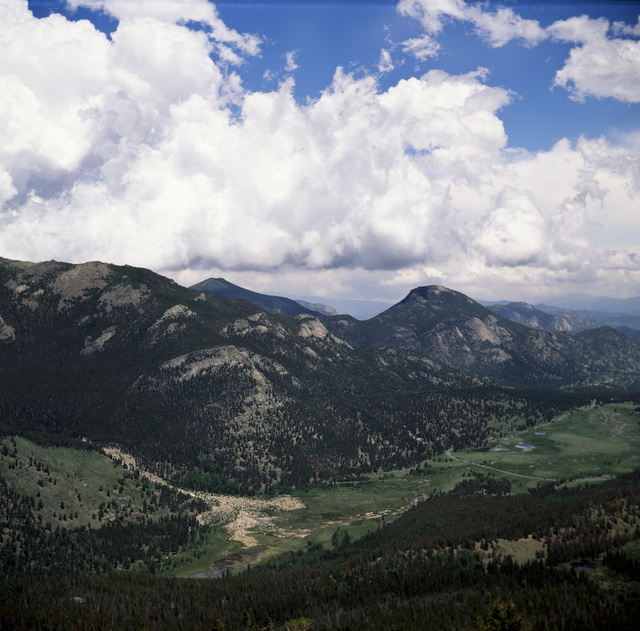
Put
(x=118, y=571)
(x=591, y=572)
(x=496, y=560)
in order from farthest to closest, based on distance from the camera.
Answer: (x=118, y=571) < (x=496, y=560) < (x=591, y=572)

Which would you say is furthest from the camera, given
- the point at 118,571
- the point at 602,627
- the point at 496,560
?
the point at 118,571

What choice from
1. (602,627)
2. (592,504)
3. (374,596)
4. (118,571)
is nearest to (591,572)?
(602,627)

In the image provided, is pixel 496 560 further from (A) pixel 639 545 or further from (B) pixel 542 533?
(A) pixel 639 545

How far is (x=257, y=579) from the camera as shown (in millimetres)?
176500

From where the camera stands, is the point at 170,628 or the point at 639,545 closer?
the point at 170,628

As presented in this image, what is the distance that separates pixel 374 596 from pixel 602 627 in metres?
62.9

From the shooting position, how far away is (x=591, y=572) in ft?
496

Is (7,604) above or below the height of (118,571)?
above

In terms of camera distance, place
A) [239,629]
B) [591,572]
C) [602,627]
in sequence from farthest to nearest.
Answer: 1. [591,572]
2. [239,629]
3. [602,627]

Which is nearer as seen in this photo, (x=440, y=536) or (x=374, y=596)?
(x=374, y=596)

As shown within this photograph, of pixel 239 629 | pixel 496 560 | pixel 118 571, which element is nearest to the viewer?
pixel 239 629

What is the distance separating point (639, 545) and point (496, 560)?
45.9 metres

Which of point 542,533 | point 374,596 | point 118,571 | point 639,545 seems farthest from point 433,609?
Answer: point 118,571

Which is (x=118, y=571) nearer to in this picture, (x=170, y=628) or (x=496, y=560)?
(x=170, y=628)
